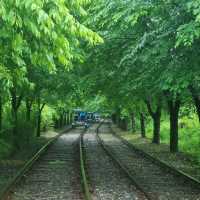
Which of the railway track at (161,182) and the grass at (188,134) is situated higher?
the grass at (188,134)

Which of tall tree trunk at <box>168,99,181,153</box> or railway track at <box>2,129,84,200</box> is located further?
tall tree trunk at <box>168,99,181,153</box>

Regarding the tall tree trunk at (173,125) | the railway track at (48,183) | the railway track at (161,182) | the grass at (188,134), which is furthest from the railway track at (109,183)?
the grass at (188,134)

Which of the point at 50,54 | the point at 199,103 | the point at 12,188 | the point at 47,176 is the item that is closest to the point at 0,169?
the point at 47,176

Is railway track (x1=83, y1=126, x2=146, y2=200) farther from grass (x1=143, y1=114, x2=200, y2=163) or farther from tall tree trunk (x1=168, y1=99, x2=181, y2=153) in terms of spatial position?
grass (x1=143, y1=114, x2=200, y2=163)

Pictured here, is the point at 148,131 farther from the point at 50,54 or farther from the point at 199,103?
the point at 50,54

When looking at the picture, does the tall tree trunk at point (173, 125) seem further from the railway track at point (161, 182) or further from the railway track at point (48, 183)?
the railway track at point (48, 183)

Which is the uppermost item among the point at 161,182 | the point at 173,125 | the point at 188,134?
the point at 173,125

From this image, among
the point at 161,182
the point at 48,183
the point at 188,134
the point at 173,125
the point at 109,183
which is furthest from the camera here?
the point at 188,134

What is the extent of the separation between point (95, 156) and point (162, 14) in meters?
14.8

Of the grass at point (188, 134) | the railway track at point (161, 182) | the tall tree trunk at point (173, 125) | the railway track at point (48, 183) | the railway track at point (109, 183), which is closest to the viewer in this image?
the railway track at point (48, 183)

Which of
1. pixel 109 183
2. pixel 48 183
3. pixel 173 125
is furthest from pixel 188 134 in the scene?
pixel 48 183

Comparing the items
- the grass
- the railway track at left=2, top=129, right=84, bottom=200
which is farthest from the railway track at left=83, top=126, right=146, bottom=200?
the grass

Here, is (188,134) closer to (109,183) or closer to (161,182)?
(161,182)

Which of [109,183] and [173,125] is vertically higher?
[173,125]
